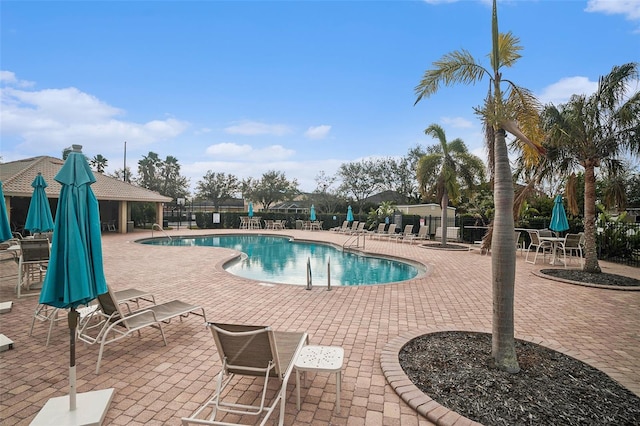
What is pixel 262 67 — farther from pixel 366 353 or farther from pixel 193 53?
pixel 366 353

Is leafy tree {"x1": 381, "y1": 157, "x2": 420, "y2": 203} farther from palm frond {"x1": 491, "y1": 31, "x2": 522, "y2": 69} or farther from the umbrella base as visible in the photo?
the umbrella base

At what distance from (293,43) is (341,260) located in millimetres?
8471

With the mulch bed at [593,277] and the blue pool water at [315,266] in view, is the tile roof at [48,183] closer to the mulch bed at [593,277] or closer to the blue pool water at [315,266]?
the blue pool water at [315,266]

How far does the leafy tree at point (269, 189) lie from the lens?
4044cm

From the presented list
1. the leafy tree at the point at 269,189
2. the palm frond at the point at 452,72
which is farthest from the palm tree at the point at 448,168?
the leafy tree at the point at 269,189

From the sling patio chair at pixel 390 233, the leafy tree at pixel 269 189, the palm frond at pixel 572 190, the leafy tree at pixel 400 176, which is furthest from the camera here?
the leafy tree at pixel 269 189

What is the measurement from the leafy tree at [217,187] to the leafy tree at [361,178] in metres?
14.4

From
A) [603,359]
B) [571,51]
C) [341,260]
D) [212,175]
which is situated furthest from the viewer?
[212,175]

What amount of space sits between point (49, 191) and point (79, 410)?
63.0 ft

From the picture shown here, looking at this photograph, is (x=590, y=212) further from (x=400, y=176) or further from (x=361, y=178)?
(x=400, y=176)

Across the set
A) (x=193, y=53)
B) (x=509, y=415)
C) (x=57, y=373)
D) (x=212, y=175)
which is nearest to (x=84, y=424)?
(x=57, y=373)

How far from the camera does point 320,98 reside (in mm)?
18391

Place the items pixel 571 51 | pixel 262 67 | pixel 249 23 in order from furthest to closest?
pixel 262 67, pixel 249 23, pixel 571 51

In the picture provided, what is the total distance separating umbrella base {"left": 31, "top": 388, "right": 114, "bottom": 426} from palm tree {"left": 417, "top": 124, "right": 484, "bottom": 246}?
44.6ft
